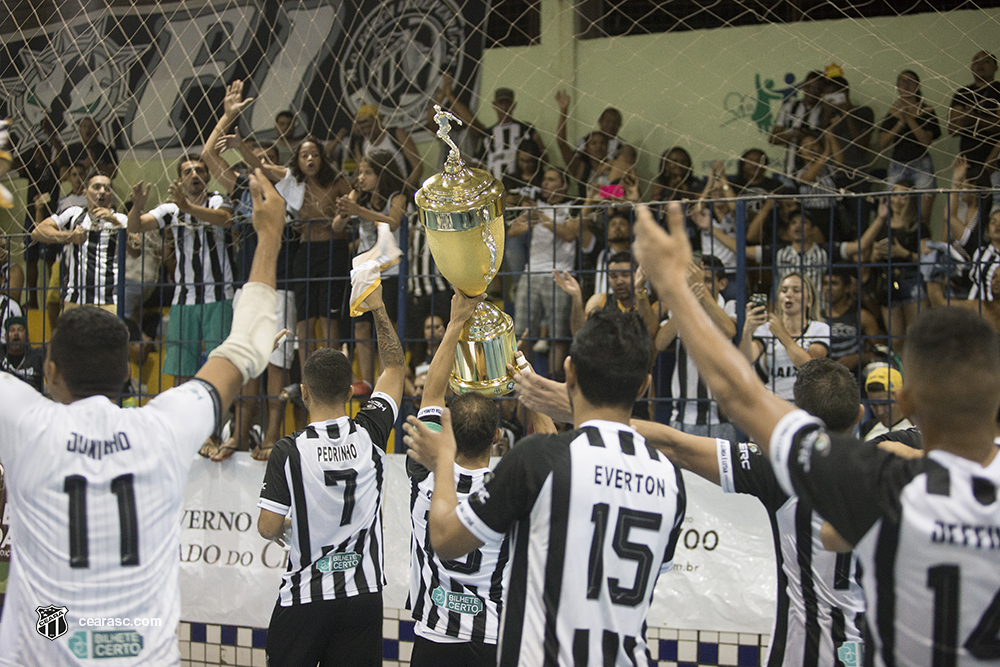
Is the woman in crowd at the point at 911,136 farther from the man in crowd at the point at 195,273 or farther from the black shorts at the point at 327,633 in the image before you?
the man in crowd at the point at 195,273

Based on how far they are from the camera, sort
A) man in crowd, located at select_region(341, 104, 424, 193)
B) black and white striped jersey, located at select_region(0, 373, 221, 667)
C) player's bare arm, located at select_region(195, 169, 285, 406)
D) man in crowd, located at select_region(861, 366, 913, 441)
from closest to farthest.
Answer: black and white striped jersey, located at select_region(0, 373, 221, 667), player's bare arm, located at select_region(195, 169, 285, 406), man in crowd, located at select_region(861, 366, 913, 441), man in crowd, located at select_region(341, 104, 424, 193)

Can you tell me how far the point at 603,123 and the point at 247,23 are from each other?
2.95 metres

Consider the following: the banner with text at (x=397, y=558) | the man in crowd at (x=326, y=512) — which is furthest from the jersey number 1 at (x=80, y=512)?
the banner with text at (x=397, y=558)

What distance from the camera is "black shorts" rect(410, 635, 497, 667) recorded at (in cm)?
387

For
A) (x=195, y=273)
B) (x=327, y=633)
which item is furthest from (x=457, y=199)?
(x=195, y=273)

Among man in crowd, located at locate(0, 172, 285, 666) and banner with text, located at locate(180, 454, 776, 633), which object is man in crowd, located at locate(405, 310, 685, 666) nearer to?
man in crowd, located at locate(0, 172, 285, 666)

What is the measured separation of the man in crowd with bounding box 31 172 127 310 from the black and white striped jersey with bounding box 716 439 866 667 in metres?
5.15

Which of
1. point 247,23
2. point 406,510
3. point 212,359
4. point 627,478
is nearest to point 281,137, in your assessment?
point 247,23

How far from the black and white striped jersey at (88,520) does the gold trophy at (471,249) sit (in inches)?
46.8

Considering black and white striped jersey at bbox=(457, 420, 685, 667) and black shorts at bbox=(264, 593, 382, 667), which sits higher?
black and white striped jersey at bbox=(457, 420, 685, 667)

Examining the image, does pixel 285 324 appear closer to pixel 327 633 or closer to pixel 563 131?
pixel 327 633

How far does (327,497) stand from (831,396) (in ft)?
7.52

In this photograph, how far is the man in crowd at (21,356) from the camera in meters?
6.67

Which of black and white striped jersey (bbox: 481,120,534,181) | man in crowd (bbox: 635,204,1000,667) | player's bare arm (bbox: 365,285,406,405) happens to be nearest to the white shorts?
player's bare arm (bbox: 365,285,406,405)
